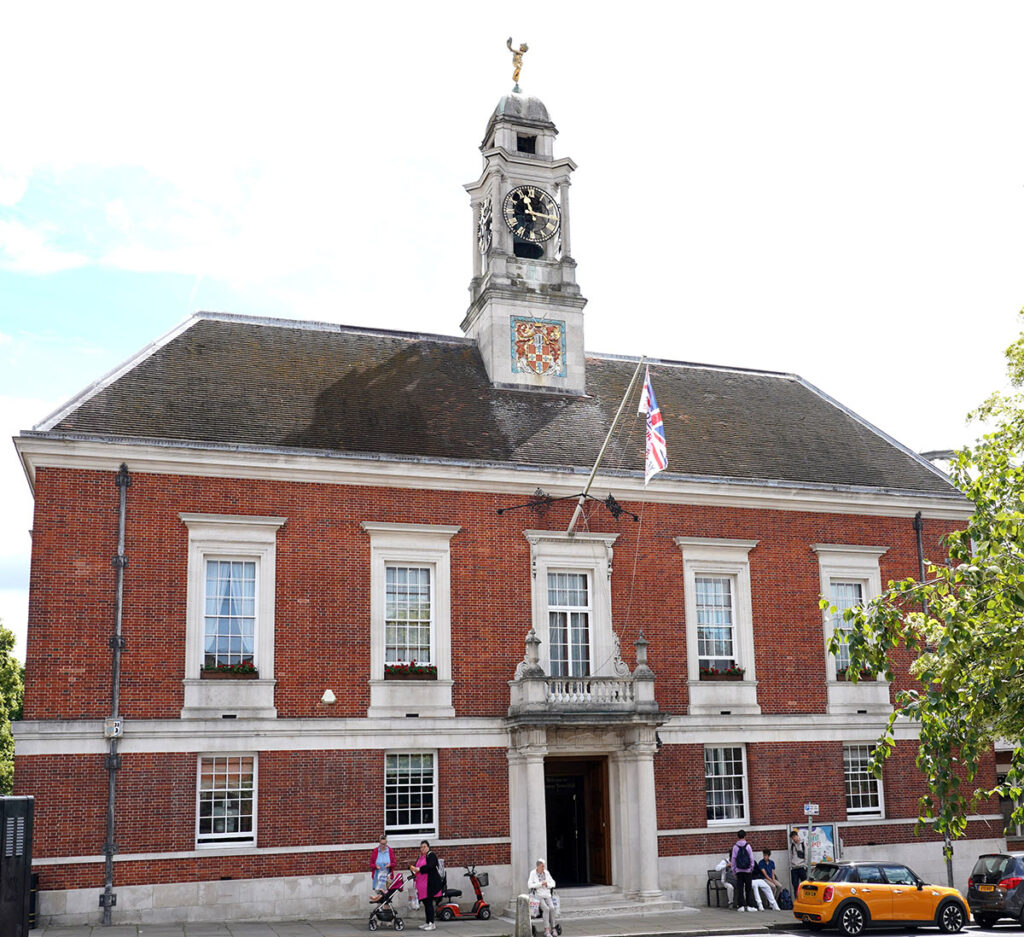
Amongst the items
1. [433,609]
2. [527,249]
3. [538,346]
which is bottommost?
[433,609]

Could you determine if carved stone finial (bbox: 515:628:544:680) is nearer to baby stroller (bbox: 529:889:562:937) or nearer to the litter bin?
baby stroller (bbox: 529:889:562:937)

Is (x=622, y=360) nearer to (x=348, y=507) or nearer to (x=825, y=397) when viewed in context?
(x=825, y=397)

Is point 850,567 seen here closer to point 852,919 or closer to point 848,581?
point 848,581

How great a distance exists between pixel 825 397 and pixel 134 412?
20.6 meters

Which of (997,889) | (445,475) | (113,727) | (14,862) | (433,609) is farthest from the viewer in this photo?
(445,475)

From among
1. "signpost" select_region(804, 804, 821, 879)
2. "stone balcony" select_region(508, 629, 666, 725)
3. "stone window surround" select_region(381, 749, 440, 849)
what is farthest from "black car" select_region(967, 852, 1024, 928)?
"stone window surround" select_region(381, 749, 440, 849)

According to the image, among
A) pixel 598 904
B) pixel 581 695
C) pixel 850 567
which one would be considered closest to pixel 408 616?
pixel 581 695

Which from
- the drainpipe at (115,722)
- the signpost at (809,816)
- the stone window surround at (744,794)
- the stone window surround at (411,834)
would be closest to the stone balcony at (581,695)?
the stone window surround at (411,834)

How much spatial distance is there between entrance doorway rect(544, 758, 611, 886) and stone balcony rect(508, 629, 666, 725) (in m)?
2.06

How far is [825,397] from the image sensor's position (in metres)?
34.4

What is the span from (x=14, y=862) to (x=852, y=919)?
15.8 m

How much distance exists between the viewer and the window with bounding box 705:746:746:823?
2656 cm

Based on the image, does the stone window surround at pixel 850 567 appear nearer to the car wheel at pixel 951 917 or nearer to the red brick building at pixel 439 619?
the red brick building at pixel 439 619

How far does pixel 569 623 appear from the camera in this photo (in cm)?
2628
